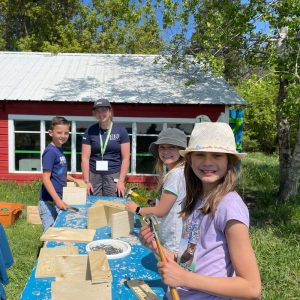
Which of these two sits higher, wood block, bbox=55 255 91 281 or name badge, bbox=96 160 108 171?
name badge, bbox=96 160 108 171

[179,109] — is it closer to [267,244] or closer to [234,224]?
[267,244]

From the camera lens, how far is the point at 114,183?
4.57m

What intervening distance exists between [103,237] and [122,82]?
8.32m

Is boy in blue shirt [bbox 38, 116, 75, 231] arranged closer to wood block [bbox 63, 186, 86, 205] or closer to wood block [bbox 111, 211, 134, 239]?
wood block [bbox 63, 186, 86, 205]

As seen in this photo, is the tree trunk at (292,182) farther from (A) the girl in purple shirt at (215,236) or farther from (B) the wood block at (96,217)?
(A) the girl in purple shirt at (215,236)

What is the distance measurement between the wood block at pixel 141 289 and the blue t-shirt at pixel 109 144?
240cm

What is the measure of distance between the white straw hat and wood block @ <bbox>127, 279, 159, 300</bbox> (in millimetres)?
901

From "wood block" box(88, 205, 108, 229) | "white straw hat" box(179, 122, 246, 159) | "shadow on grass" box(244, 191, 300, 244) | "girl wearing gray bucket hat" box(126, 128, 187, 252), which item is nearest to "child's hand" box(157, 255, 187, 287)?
"white straw hat" box(179, 122, 246, 159)

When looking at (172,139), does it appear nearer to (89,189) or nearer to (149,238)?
(149,238)

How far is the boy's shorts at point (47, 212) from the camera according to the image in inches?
150

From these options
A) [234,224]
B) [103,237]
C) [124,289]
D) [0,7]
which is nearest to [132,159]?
[103,237]

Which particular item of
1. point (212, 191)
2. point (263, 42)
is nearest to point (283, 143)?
point (263, 42)

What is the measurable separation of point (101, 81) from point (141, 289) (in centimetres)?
936

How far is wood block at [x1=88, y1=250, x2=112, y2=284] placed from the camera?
1.96 m
